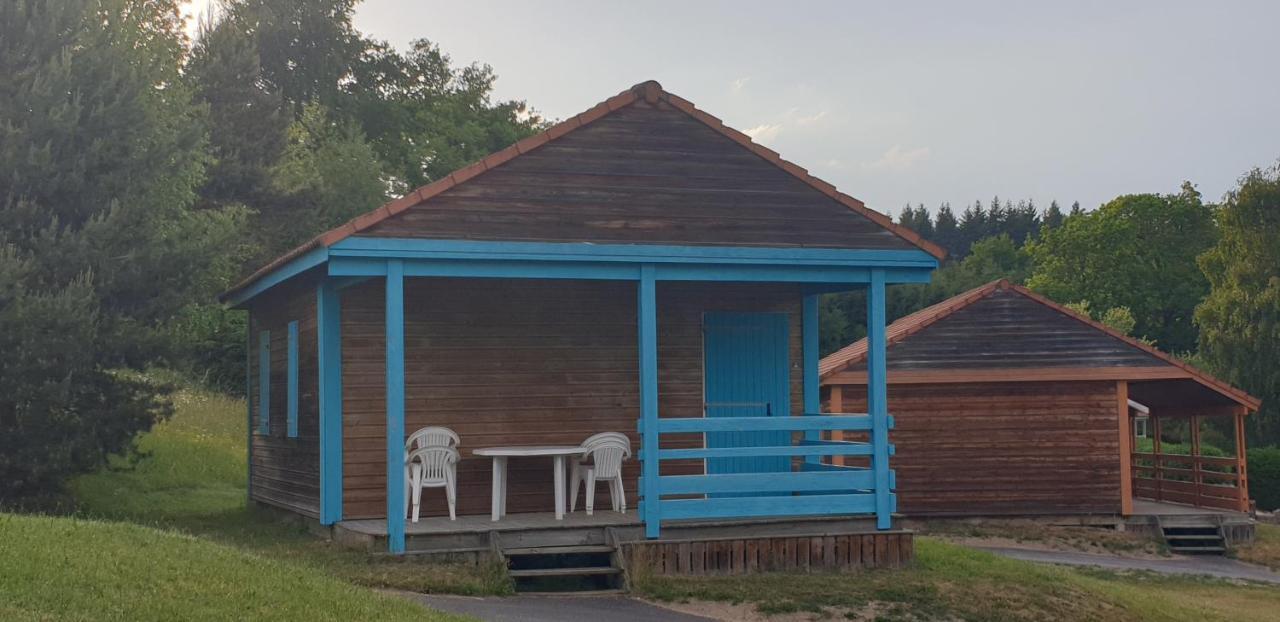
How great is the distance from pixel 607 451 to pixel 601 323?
6.15ft

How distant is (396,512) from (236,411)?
18.1m

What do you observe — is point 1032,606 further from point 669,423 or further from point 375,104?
point 375,104

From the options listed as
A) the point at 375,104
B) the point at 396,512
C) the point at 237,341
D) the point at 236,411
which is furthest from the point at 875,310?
the point at 375,104

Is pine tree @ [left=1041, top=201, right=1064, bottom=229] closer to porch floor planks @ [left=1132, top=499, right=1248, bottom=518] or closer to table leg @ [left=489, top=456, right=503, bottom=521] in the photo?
porch floor planks @ [left=1132, top=499, right=1248, bottom=518]

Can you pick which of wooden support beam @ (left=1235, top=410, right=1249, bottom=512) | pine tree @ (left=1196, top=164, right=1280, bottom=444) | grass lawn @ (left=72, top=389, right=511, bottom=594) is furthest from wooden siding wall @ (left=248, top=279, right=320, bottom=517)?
pine tree @ (left=1196, top=164, right=1280, bottom=444)

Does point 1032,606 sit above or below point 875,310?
below

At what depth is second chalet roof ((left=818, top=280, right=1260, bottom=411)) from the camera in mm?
22672

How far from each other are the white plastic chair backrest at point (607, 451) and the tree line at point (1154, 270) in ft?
95.2

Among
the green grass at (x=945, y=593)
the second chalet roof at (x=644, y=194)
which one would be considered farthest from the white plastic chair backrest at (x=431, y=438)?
the green grass at (x=945, y=593)

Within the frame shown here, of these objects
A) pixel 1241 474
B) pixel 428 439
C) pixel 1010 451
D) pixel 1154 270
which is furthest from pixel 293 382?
pixel 1154 270

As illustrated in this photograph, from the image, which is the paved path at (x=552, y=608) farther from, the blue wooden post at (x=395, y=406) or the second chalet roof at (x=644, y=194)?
the second chalet roof at (x=644, y=194)

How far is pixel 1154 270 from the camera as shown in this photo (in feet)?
196

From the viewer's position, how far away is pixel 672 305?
50.6 feet

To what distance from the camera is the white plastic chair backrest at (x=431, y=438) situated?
1373cm
